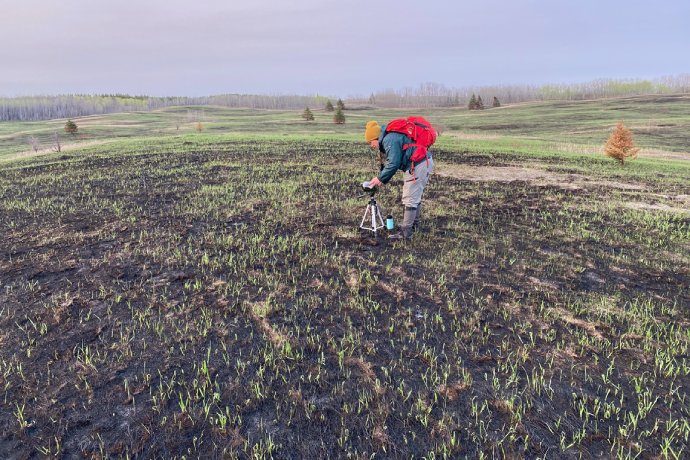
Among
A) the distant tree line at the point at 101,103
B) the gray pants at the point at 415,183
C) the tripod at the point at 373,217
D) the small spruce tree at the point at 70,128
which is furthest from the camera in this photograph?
the distant tree line at the point at 101,103

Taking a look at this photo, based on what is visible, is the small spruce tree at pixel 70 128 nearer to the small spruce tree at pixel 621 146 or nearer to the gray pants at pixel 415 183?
the gray pants at pixel 415 183

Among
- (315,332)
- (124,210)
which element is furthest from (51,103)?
(315,332)

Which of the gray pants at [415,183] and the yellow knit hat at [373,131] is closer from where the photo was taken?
the yellow knit hat at [373,131]

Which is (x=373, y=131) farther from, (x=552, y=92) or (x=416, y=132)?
(x=552, y=92)

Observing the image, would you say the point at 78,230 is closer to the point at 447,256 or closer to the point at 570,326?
the point at 447,256

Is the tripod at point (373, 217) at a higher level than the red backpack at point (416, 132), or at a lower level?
lower

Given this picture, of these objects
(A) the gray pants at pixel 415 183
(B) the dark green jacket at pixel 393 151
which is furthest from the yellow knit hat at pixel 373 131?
(A) the gray pants at pixel 415 183

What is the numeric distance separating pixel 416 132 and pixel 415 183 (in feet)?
3.48

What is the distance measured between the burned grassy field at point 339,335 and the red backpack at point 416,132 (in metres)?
1.95

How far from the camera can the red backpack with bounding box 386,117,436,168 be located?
818 centimetres

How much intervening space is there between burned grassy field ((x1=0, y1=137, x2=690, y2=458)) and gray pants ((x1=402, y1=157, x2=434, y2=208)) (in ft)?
3.06

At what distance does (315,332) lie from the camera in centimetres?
551

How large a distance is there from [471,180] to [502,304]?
1101 centimetres

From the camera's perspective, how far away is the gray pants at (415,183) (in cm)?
855
